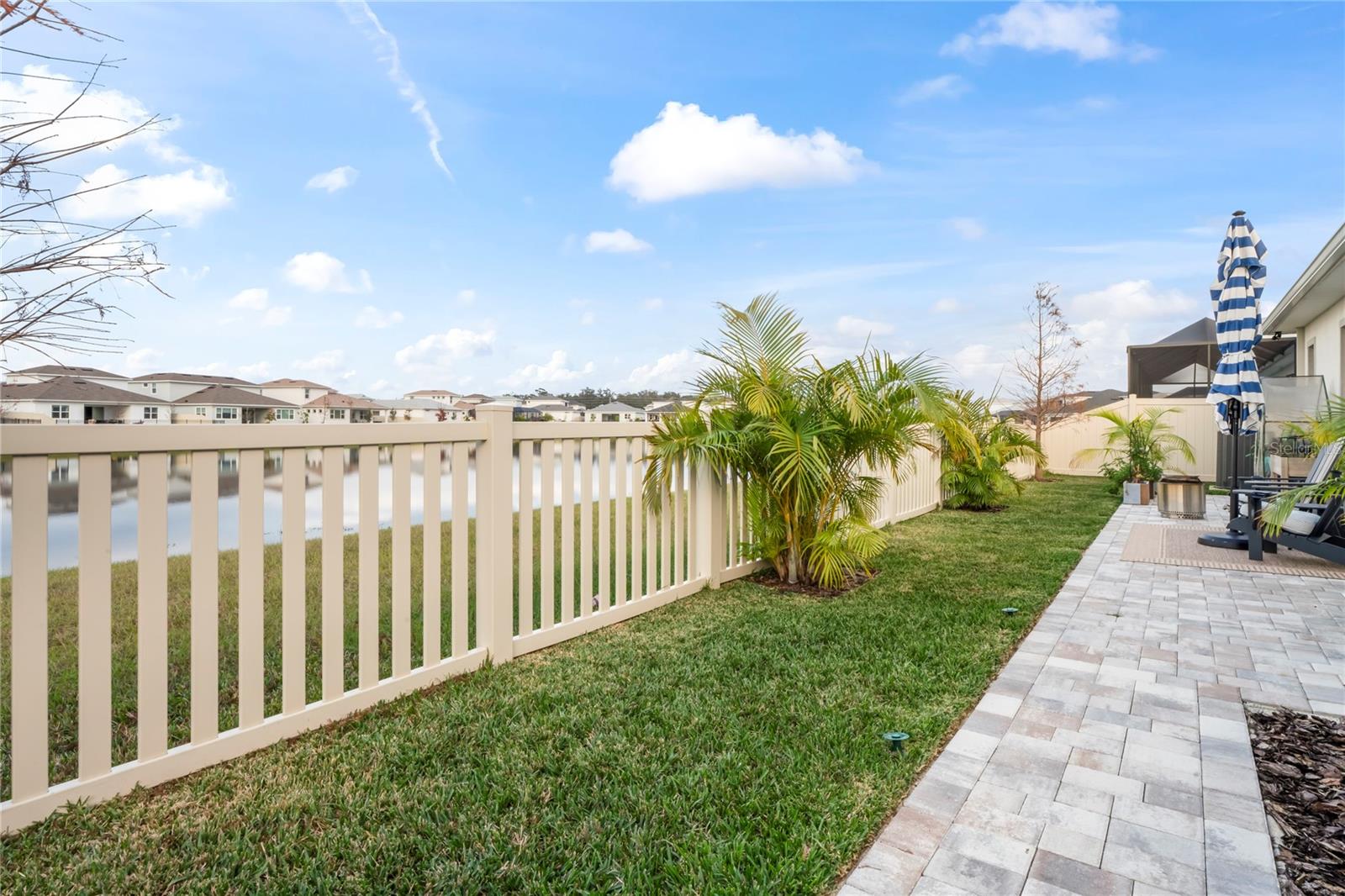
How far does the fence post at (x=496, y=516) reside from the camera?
9.91 feet

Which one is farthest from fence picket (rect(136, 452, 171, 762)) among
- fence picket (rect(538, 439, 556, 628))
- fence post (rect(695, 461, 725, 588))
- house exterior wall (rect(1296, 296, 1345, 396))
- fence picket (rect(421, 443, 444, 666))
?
house exterior wall (rect(1296, 296, 1345, 396))

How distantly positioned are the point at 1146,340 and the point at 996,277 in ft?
30.1

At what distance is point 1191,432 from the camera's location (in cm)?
1299

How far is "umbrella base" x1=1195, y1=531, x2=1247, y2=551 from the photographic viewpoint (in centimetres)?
604

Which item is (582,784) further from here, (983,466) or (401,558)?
(983,466)

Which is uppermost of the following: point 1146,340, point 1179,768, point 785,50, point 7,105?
point 785,50

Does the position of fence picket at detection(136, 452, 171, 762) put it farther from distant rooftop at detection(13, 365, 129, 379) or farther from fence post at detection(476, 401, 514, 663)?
fence post at detection(476, 401, 514, 663)

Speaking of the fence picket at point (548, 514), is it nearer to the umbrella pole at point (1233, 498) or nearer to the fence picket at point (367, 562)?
the fence picket at point (367, 562)

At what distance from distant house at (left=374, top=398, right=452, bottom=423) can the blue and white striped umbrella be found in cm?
778

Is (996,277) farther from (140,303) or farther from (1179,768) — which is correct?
(140,303)

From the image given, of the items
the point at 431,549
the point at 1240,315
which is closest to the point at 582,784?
the point at 431,549

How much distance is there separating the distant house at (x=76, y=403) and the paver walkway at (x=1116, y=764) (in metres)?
2.44

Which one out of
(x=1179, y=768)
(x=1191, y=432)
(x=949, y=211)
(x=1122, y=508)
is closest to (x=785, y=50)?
(x=949, y=211)

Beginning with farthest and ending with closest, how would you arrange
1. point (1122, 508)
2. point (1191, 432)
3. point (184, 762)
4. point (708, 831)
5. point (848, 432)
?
point (1191, 432)
point (1122, 508)
point (848, 432)
point (184, 762)
point (708, 831)
